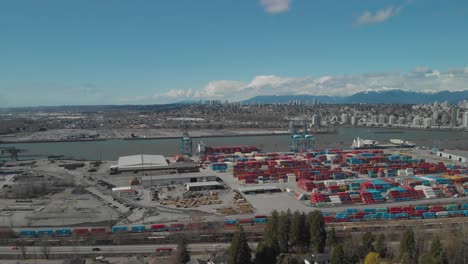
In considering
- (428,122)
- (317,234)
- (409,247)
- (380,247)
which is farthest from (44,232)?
(428,122)

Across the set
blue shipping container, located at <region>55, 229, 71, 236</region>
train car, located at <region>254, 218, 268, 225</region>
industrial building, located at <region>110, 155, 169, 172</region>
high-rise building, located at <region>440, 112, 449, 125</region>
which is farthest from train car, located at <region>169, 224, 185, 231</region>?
high-rise building, located at <region>440, 112, 449, 125</region>

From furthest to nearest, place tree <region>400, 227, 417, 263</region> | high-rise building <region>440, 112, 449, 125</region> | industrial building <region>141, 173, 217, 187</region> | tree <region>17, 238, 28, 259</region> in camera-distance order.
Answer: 1. high-rise building <region>440, 112, 449, 125</region>
2. industrial building <region>141, 173, 217, 187</region>
3. tree <region>17, 238, 28, 259</region>
4. tree <region>400, 227, 417, 263</region>

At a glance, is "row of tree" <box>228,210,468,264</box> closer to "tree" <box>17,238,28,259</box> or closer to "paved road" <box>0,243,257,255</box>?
"paved road" <box>0,243,257,255</box>

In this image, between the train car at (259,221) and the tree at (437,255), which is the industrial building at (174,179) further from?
the tree at (437,255)

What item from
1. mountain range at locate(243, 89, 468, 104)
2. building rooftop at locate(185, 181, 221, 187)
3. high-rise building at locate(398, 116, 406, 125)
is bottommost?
building rooftop at locate(185, 181, 221, 187)

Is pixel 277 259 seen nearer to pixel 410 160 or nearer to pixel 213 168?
pixel 213 168

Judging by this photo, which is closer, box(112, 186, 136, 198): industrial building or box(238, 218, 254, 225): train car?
box(238, 218, 254, 225): train car

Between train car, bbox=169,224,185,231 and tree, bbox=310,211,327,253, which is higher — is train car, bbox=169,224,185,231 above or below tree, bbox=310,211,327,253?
below

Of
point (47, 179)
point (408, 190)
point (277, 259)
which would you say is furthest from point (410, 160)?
point (47, 179)

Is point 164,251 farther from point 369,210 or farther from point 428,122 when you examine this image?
point 428,122
